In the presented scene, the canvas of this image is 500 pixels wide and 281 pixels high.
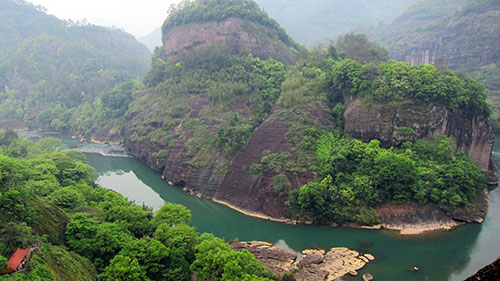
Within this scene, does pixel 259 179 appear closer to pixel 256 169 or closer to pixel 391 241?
pixel 256 169

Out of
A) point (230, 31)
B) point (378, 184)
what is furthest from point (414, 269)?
point (230, 31)

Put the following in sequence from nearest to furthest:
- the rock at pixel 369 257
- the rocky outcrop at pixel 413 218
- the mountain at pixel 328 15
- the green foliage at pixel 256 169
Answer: the rock at pixel 369 257, the rocky outcrop at pixel 413 218, the green foliage at pixel 256 169, the mountain at pixel 328 15

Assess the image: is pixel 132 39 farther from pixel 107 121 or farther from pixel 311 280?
pixel 311 280

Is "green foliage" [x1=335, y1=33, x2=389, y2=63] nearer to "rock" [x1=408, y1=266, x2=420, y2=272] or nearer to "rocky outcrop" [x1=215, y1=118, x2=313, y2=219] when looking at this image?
"rocky outcrop" [x1=215, y1=118, x2=313, y2=219]

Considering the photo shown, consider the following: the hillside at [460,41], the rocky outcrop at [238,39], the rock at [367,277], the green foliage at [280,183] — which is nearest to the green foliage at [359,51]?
the rocky outcrop at [238,39]

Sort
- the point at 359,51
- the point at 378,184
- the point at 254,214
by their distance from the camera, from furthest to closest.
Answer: the point at 359,51 → the point at 254,214 → the point at 378,184

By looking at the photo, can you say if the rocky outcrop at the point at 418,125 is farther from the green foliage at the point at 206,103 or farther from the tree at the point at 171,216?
the tree at the point at 171,216
